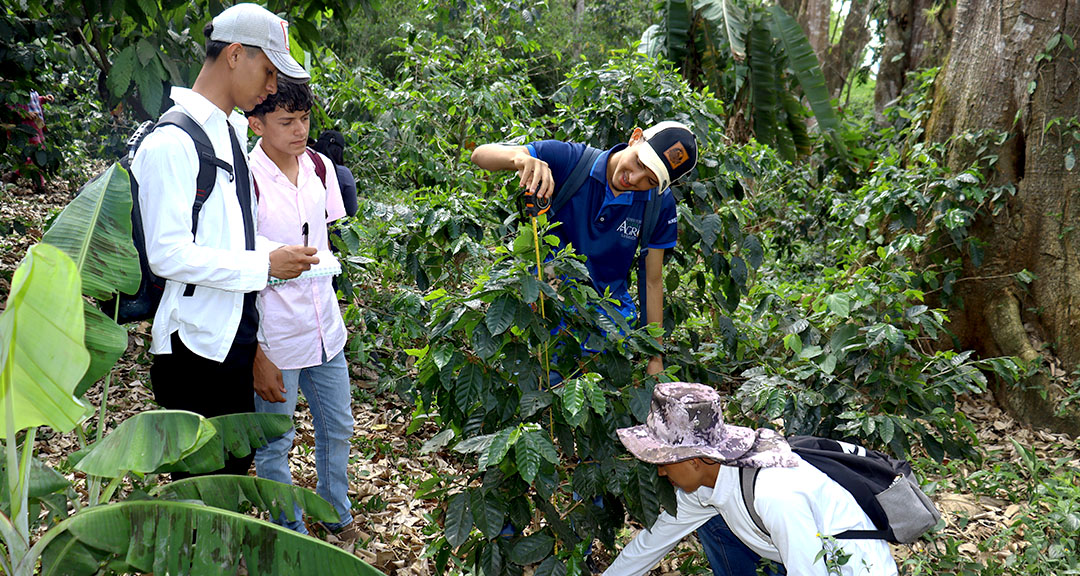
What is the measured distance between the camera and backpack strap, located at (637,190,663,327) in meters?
3.05

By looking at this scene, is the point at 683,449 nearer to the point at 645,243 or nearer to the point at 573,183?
the point at 645,243

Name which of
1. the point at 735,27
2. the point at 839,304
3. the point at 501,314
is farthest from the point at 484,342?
the point at 735,27

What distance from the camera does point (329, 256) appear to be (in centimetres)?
292

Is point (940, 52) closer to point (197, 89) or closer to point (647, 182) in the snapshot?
point (647, 182)

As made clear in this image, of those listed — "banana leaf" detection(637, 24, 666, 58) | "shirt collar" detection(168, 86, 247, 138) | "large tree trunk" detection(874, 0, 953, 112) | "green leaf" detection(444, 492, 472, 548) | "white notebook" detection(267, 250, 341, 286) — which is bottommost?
"green leaf" detection(444, 492, 472, 548)

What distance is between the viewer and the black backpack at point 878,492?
225 cm

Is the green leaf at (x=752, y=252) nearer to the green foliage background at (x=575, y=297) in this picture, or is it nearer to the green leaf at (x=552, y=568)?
the green foliage background at (x=575, y=297)

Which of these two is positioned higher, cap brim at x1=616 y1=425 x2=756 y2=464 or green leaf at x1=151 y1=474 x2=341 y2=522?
cap brim at x1=616 y1=425 x2=756 y2=464

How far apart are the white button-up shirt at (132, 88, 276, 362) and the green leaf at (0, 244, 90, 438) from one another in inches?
20.9

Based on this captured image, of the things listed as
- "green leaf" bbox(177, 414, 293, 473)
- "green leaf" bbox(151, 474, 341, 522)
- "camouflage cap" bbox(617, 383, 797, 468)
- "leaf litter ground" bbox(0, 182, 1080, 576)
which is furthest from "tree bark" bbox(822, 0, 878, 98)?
"green leaf" bbox(151, 474, 341, 522)

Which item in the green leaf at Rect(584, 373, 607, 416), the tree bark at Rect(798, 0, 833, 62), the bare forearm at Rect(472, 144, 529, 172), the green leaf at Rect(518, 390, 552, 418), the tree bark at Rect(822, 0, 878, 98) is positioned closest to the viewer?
the green leaf at Rect(584, 373, 607, 416)

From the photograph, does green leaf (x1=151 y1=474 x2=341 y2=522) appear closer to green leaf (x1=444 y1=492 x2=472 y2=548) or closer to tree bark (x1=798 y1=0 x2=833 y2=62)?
green leaf (x1=444 y1=492 x2=472 y2=548)

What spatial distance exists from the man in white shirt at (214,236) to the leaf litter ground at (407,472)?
94 cm

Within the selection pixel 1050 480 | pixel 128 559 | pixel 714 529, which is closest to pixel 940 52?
pixel 1050 480
